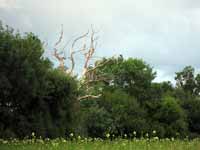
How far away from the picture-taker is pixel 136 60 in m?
91.7

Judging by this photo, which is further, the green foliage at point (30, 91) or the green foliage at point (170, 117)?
the green foliage at point (170, 117)

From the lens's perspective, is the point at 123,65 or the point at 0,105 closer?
the point at 0,105

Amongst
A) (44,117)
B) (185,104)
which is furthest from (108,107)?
(44,117)

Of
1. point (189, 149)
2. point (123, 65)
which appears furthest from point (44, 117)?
point (123, 65)

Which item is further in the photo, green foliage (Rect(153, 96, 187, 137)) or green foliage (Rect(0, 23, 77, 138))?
green foliage (Rect(153, 96, 187, 137))

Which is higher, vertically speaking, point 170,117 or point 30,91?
point 170,117

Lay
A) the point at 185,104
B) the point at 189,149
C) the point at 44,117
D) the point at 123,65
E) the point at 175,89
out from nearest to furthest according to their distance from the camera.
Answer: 1. the point at 189,149
2. the point at 44,117
3. the point at 123,65
4. the point at 185,104
5. the point at 175,89

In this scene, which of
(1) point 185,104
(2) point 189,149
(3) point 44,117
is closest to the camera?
(2) point 189,149

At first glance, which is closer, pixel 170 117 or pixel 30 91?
pixel 30 91

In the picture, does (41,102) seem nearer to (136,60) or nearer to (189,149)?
(189,149)

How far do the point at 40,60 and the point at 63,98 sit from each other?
12.2 feet

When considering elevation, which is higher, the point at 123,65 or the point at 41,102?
the point at 123,65

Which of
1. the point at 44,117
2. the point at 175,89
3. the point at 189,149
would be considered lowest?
the point at 189,149

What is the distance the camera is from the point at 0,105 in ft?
123
